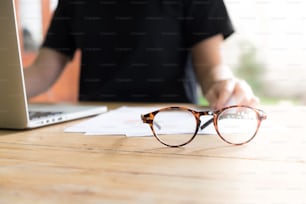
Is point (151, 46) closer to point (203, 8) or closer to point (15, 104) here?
point (203, 8)

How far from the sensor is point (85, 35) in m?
1.01

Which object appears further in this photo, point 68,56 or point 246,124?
point 68,56

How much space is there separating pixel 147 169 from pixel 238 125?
0.22 metres

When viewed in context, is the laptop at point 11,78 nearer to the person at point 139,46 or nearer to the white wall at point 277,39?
the person at point 139,46

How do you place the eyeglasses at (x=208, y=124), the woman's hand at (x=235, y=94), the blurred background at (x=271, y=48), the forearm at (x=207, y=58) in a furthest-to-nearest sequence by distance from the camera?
the blurred background at (x=271, y=48)
the forearm at (x=207, y=58)
the woman's hand at (x=235, y=94)
the eyeglasses at (x=208, y=124)

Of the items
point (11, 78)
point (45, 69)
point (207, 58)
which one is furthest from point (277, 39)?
point (11, 78)

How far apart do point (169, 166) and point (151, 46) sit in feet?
2.14

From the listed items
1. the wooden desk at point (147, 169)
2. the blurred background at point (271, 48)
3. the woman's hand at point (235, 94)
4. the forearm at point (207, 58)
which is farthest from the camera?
the blurred background at point (271, 48)

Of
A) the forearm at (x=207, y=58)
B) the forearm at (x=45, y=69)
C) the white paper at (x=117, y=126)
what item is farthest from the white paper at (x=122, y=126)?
the forearm at (x=45, y=69)

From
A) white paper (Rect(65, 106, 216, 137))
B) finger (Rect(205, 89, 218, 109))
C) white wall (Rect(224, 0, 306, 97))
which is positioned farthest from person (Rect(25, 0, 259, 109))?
white paper (Rect(65, 106, 216, 137))

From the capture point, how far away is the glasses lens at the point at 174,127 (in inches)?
18.1

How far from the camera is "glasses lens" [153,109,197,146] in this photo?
1.50ft

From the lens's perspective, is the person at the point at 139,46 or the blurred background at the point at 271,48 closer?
the person at the point at 139,46

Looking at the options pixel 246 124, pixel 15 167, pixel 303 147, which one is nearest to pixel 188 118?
pixel 246 124
